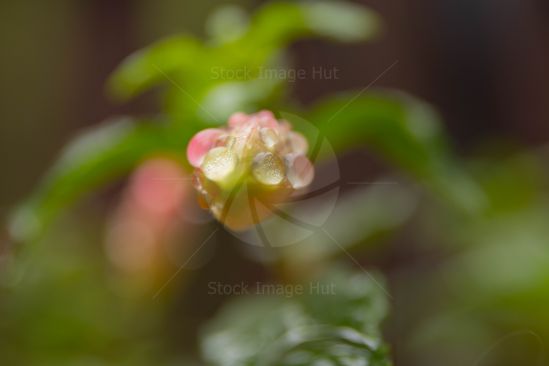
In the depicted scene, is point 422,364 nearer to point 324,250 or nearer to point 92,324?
point 324,250

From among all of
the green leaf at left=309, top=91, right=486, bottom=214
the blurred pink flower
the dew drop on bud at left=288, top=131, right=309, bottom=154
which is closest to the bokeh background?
the blurred pink flower

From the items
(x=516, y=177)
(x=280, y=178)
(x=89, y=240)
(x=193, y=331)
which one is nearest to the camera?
(x=280, y=178)

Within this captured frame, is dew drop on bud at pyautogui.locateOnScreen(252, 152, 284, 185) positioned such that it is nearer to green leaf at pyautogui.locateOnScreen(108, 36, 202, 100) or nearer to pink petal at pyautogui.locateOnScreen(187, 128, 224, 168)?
pink petal at pyautogui.locateOnScreen(187, 128, 224, 168)

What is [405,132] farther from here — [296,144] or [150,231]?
[150,231]

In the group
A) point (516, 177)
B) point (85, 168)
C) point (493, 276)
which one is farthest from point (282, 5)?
point (516, 177)

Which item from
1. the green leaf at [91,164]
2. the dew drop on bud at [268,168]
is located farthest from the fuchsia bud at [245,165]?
the green leaf at [91,164]

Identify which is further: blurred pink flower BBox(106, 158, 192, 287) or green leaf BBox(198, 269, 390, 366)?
blurred pink flower BBox(106, 158, 192, 287)

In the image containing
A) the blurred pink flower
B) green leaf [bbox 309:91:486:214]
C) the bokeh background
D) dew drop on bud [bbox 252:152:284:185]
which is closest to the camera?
dew drop on bud [bbox 252:152:284:185]

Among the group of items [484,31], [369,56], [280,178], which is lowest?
[280,178]

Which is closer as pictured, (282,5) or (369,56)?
(282,5)

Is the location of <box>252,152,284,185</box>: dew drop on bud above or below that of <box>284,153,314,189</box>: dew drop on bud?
below
